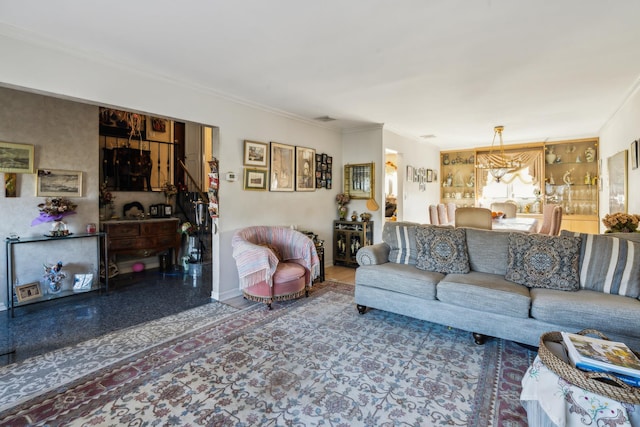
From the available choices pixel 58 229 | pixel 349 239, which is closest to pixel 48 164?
pixel 58 229

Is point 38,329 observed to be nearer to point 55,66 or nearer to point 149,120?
point 55,66

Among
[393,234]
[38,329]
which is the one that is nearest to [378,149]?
[393,234]

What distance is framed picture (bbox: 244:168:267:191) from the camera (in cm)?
421

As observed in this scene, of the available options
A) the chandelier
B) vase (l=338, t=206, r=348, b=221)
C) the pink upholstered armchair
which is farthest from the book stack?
the chandelier

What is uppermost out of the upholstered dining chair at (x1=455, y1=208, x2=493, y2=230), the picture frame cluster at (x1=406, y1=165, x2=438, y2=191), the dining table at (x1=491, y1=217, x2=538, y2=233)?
the picture frame cluster at (x1=406, y1=165, x2=438, y2=191)

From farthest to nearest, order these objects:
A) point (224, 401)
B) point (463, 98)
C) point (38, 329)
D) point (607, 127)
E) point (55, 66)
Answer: point (607, 127), point (463, 98), point (38, 329), point (55, 66), point (224, 401)

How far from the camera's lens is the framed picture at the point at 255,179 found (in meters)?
4.21

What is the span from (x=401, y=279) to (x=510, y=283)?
3.11 ft

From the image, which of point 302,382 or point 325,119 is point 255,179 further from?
point 302,382

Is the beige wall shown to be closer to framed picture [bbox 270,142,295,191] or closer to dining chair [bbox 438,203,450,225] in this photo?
framed picture [bbox 270,142,295,191]

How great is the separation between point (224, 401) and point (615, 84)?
4.94 m

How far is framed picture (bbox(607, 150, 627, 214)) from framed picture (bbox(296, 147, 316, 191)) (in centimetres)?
415

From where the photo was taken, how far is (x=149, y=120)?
5719 mm

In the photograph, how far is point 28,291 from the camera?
3629 millimetres
